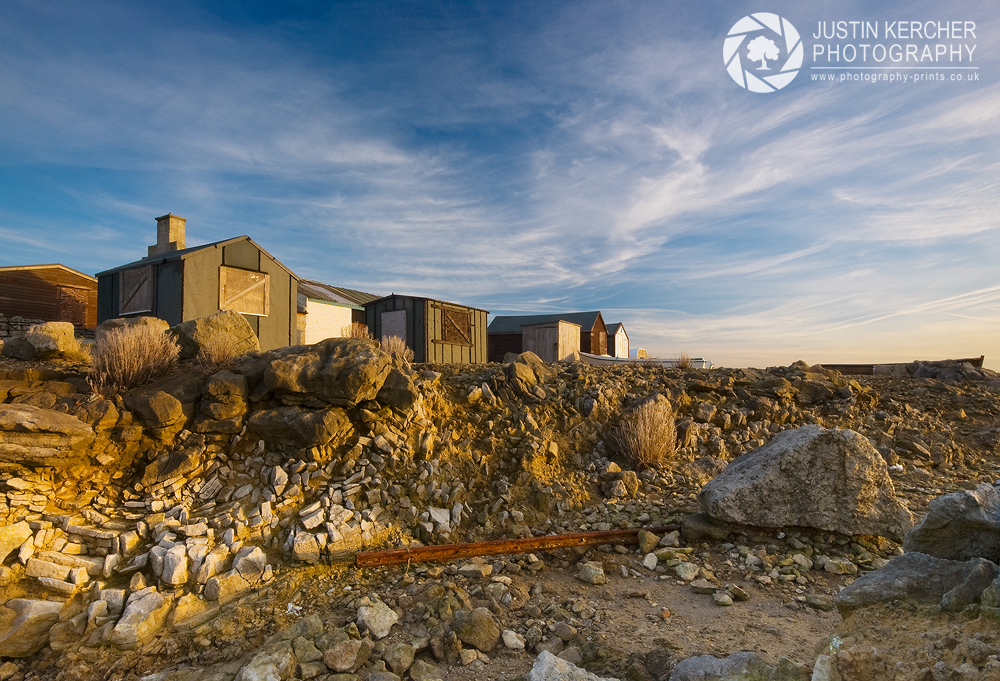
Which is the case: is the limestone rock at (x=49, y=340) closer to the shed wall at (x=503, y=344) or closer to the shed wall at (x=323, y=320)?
the shed wall at (x=323, y=320)

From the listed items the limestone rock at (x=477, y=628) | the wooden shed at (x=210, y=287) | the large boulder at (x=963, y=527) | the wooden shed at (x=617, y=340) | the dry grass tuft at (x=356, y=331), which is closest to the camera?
the large boulder at (x=963, y=527)

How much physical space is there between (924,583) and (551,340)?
22737 millimetres

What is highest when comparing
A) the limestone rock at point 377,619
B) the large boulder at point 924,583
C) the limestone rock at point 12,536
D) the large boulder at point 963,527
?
the large boulder at point 963,527

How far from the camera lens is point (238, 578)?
511 cm

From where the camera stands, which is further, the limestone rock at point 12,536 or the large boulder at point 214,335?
the large boulder at point 214,335

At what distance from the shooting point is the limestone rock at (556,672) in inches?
137

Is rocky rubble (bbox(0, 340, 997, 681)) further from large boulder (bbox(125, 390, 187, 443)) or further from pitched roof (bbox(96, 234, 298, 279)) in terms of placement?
pitched roof (bbox(96, 234, 298, 279))

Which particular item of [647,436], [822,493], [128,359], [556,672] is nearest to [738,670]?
[556,672]

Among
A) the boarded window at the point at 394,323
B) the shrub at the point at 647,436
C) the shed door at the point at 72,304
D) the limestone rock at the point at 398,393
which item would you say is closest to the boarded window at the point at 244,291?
the boarded window at the point at 394,323

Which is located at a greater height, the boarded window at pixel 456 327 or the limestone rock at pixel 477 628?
the boarded window at pixel 456 327

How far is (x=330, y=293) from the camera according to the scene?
786 inches

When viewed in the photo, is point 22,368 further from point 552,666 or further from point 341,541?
point 552,666

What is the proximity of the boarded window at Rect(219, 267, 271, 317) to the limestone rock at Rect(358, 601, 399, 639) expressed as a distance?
36.2 feet

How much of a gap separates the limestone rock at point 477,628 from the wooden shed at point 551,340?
20629 mm
